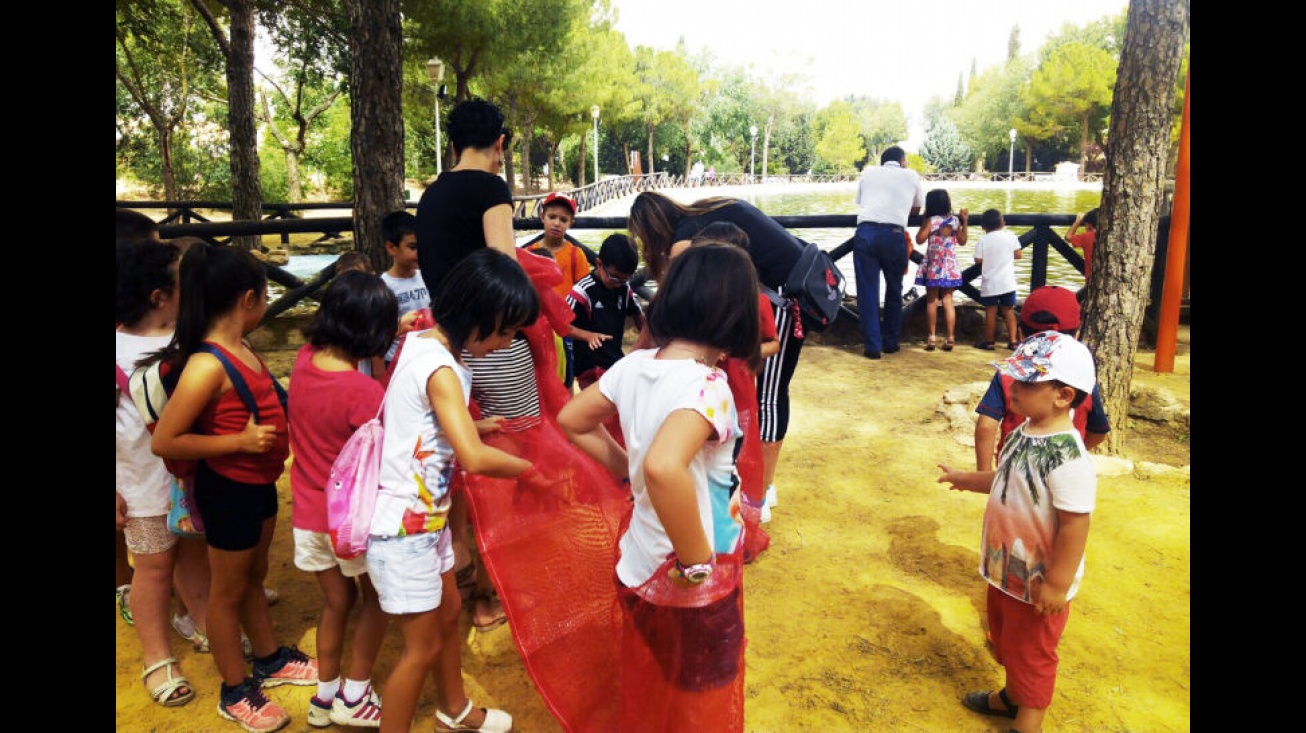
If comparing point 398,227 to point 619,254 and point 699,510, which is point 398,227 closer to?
point 619,254

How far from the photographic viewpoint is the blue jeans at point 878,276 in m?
6.78

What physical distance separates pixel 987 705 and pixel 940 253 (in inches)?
212

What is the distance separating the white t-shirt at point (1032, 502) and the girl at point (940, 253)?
5138 mm

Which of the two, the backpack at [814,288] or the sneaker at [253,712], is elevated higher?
the backpack at [814,288]

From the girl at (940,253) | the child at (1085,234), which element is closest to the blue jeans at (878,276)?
the girl at (940,253)

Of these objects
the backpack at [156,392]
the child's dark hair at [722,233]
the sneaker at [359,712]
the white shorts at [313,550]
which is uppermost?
the child's dark hair at [722,233]

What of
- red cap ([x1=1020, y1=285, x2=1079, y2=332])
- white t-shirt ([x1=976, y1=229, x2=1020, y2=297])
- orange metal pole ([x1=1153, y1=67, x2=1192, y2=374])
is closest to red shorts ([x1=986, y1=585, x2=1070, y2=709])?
red cap ([x1=1020, y1=285, x2=1079, y2=332])

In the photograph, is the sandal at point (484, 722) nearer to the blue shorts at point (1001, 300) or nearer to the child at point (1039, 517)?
the child at point (1039, 517)

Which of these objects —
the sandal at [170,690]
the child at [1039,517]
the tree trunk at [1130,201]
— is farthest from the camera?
the tree trunk at [1130,201]

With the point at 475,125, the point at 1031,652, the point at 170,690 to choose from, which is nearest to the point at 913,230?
the point at 475,125

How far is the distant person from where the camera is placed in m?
6.61

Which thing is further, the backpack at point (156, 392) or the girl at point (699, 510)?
the backpack at point (156, 392)

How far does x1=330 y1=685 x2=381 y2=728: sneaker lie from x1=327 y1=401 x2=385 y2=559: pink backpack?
0.53 metres

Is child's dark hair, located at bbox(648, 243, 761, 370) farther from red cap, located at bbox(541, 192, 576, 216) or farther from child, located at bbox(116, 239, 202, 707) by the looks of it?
red cap, located at bbox(541, 192, 576, 216)
